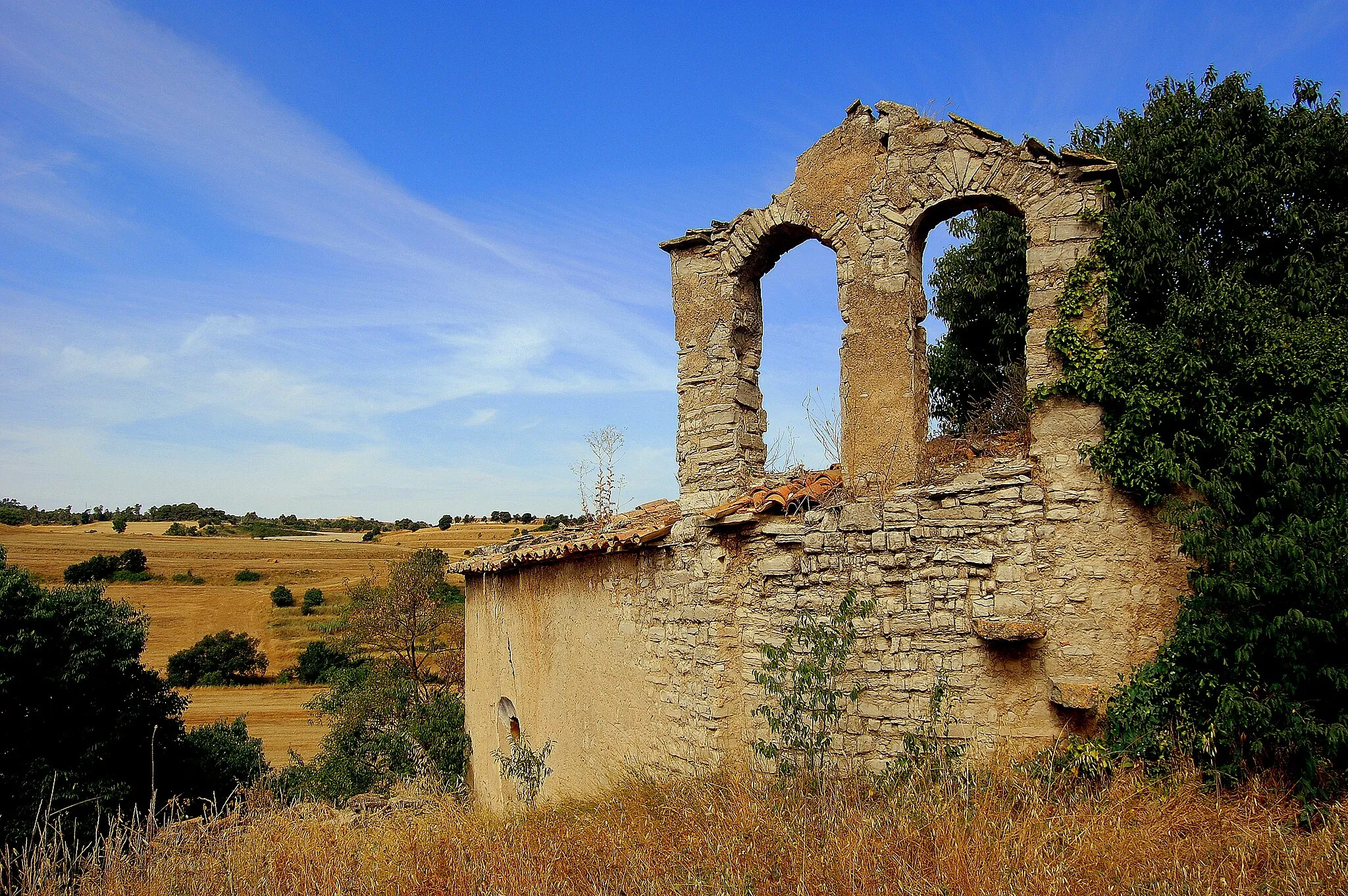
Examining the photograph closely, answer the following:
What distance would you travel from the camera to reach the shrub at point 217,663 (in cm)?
3453

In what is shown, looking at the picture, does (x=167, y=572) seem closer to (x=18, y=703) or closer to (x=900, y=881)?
(x=18, y=703)

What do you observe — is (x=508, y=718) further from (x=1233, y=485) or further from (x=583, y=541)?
(x=1233, y=485)


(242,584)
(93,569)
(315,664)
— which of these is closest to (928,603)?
(315,664)

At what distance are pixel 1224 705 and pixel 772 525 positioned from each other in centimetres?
347

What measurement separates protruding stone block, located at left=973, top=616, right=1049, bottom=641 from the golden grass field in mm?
22695

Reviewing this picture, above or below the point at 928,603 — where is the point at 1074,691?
below

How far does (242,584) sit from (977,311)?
44014mm

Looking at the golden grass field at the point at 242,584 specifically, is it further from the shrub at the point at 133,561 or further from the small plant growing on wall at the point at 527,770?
the small plant growing on wall at the point at 527,770

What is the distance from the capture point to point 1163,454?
6.05 meters

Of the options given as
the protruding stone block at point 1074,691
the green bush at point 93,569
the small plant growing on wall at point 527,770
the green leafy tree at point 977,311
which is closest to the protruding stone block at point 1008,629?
the protruding stone block at point 1074,691

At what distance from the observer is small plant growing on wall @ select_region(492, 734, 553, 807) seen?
812 cm

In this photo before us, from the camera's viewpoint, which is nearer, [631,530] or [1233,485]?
[1233,485]

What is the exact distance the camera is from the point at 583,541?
9.43m

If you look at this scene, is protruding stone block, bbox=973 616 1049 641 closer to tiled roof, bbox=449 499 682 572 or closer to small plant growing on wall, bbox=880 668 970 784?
small plant growing on wall, bbox=880 668 970 784
